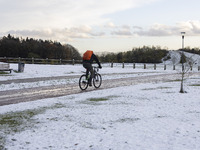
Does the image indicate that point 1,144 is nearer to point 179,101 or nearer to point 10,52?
point 179,101

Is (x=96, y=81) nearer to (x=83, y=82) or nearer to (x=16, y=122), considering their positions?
(x=83, y=82)

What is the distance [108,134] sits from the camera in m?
5.04

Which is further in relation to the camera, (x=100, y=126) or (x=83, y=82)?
(x=83, y=82)

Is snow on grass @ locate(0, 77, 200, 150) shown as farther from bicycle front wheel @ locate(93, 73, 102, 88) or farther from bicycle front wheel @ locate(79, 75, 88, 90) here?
bicycle front wheel @ locate(93, 73, 102, 88)

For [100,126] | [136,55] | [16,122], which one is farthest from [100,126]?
[136,55]

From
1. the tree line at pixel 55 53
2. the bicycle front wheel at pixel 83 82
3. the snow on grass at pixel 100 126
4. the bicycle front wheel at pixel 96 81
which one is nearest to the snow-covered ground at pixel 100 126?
the snow on grass at pixel 100 126

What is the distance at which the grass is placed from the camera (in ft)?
17.0

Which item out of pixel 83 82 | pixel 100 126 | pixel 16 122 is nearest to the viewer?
pixel 100 126

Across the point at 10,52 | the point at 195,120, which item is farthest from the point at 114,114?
the point at 10,52

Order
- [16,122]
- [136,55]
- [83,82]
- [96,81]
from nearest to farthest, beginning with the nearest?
[16,122]
[83,82]
[96,81]
[136,55]

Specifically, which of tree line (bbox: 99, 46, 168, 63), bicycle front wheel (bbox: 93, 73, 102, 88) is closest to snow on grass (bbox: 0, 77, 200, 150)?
bicycle front wheel (bbox: 93, 73, 102, 88)

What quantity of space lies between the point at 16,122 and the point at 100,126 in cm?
204

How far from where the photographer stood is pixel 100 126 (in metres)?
5.66

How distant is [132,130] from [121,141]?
30.8 inches
